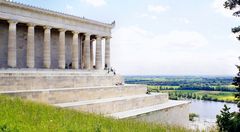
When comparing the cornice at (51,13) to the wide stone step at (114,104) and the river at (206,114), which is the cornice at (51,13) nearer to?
the wide stone step at (114,104)

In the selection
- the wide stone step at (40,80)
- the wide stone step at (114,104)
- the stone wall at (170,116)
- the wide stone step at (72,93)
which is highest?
the wide stone step at (40,80)

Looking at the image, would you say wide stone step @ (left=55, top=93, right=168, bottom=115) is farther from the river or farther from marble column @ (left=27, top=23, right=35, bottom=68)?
marble column @ (left=27, top=23, right=35, bottom=68)

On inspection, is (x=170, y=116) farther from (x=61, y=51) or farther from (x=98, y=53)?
(x=61, y=51)

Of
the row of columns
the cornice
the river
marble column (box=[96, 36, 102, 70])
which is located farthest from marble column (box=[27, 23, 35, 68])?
the river

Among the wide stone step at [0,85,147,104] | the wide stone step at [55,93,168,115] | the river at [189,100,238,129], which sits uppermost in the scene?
the wide stone step at [0,85,147,104]

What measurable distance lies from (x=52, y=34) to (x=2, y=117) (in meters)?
23.7

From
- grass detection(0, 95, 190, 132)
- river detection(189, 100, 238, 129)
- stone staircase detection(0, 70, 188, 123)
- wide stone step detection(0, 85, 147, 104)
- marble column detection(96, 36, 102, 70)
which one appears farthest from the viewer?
marble column detection(96, 36, 102, 70)

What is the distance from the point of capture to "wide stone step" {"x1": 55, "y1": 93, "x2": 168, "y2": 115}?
71.7ft

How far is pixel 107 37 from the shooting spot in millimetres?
37875

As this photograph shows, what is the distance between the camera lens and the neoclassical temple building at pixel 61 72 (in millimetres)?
22719

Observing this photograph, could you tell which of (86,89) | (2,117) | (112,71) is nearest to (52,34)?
(112,71)

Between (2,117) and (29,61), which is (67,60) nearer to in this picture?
(29,61)

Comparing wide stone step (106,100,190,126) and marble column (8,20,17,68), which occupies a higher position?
marble column (8,20,17,68)

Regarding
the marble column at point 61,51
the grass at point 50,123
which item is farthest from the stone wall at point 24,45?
the grass at point 50,123
